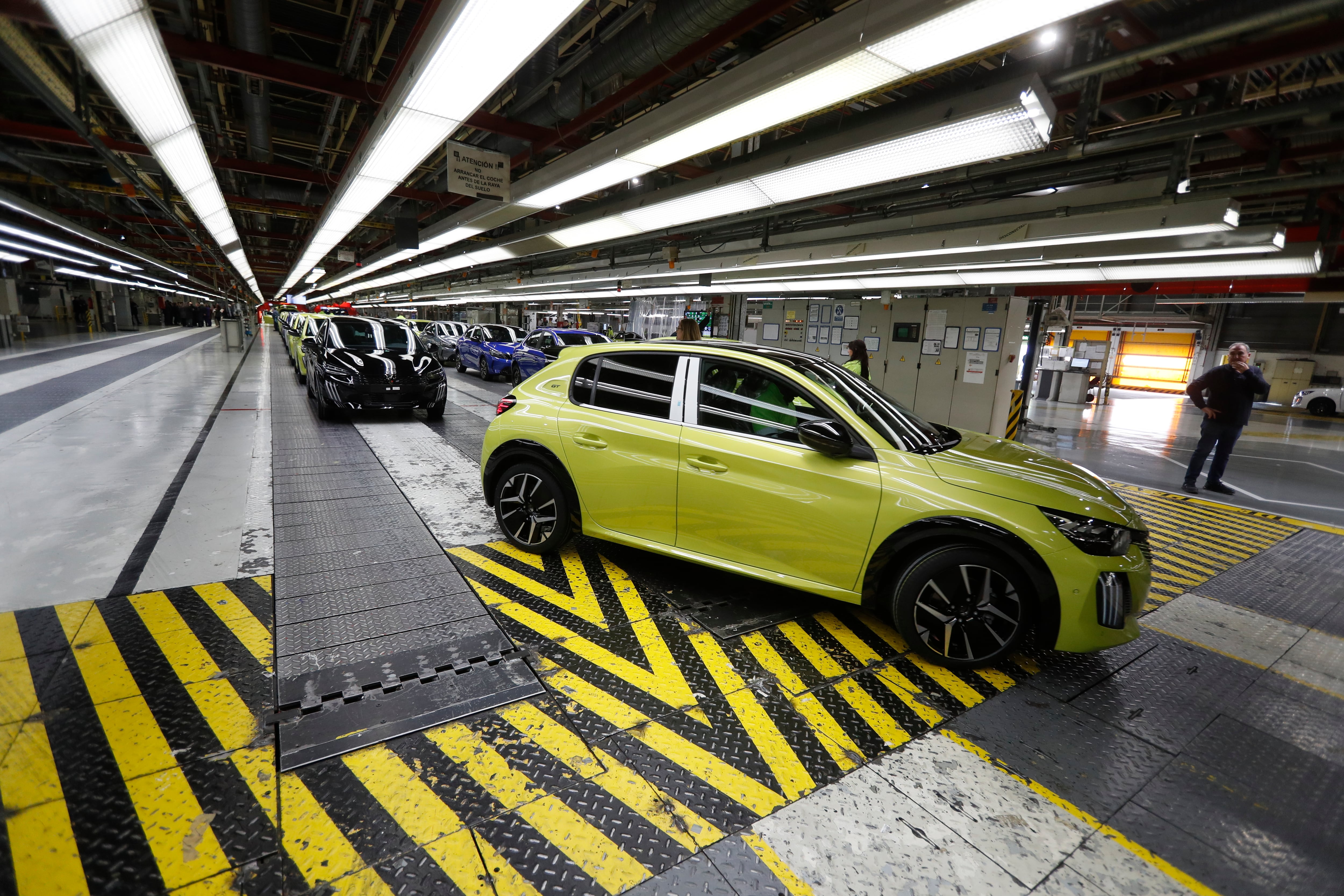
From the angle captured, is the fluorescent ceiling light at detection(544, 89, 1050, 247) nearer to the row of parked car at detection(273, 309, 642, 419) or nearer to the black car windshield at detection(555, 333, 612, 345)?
the row of parked car at detection(273, 309, 642, 419)

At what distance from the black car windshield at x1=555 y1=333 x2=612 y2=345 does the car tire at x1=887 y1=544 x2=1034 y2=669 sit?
11.8m

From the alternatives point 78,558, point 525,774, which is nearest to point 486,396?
point 78,558

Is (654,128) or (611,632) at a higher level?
(654,128)

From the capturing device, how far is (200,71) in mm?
5742

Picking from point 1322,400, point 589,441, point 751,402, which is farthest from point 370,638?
point 1322,400

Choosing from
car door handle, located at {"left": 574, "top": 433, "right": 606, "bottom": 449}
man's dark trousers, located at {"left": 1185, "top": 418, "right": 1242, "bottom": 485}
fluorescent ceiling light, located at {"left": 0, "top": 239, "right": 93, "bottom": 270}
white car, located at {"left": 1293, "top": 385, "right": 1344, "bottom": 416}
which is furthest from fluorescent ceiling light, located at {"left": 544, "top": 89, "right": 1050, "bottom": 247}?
white car, located at {"left": 1293, "top": 385, "right": 1344, "bottom": 416}

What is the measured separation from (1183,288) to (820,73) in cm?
1267

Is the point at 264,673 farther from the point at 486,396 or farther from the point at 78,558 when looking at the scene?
the point at 486,396

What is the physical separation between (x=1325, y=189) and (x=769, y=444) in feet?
24.0

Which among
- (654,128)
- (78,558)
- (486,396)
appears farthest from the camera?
(486,396)

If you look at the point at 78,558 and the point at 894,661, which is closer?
the point at 894,661

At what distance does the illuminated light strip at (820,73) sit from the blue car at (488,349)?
10.7 metres

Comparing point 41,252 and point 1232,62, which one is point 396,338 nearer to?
point 1232,62

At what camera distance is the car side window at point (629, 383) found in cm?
355
